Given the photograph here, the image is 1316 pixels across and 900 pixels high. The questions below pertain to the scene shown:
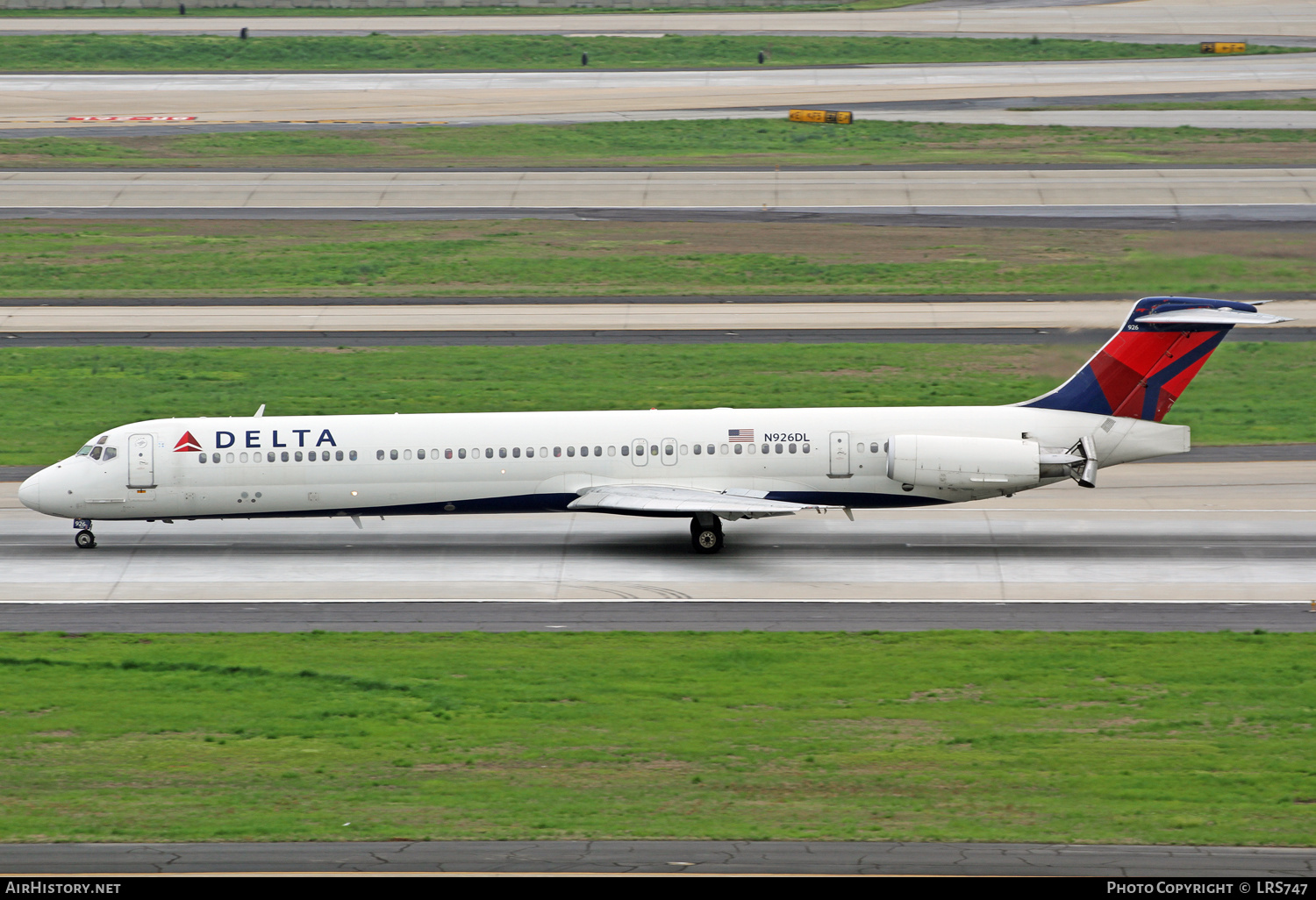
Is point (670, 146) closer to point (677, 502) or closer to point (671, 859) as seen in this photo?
point (677, 502)

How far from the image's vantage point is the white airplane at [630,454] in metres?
39.0

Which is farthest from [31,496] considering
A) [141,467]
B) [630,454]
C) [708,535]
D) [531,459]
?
[708,535]

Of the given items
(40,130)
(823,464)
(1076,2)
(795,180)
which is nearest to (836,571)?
(823,464)

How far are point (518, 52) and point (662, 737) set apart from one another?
8728 centimetres

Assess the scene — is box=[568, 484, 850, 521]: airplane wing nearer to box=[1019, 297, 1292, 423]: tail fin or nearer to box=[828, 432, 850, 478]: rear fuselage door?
box=[828, 432, 850, 478]: rear fuselage door

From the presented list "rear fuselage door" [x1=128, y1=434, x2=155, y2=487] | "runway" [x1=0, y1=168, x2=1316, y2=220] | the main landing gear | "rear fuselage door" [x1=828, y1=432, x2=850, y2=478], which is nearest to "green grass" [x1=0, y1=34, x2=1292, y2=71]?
"runway" [x1=0, y1=168, x2=1316, y2=220]

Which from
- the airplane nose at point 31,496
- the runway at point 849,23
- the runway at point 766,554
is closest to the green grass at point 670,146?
the runway at point 849,23

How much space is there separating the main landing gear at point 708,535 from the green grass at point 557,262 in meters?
26.6

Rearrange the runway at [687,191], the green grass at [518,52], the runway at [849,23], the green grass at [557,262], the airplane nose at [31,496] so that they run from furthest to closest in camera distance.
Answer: the runway at [849,23] < the green grass at [518,52] < the runway at [687,191] < the green grass at [557,262] < the airplane nose at [31,496]

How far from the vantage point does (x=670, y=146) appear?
8525cm

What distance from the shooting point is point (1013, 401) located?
50.2 metres

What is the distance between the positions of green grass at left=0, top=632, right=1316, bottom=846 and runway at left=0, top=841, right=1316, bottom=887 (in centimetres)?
40

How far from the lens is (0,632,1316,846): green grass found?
23156mm

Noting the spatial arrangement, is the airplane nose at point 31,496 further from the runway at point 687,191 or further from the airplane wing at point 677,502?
the runway at point 687,191
